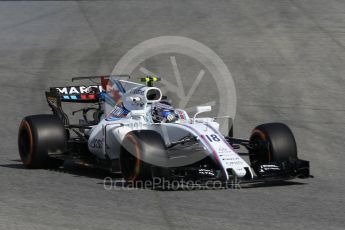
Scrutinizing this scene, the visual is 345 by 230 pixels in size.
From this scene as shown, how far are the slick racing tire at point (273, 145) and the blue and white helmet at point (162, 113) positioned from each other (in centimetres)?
141

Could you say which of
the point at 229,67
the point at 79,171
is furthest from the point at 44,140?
the point at 229,67

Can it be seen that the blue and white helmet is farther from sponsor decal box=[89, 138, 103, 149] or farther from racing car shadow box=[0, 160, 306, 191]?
racing car shadow box=[0, 160, 306, 191]

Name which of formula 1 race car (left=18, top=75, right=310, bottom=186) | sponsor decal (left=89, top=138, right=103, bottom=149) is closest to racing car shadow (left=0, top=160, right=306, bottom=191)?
formula 1 race car (left=18, top=75, right=310, bottom=186)

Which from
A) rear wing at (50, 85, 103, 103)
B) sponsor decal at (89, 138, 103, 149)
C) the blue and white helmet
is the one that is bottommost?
sponsor decal at (89, 138, 103, 149)

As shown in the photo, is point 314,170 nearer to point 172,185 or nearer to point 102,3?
point 172,185

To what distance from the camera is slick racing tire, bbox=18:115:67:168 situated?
45.2 feet

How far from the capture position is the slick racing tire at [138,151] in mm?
11727

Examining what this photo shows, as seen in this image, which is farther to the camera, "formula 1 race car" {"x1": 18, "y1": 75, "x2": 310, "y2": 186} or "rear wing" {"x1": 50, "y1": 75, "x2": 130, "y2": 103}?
"rear wing" {"x1": 50, "y1": 75, "x2": 130, "y2": 103}

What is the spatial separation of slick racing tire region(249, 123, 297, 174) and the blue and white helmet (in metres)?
1.41

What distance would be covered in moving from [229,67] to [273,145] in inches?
419

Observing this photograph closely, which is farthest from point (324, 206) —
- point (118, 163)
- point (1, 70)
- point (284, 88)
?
point (1, 70)

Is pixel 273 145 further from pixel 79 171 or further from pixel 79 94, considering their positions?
pixel 79 94

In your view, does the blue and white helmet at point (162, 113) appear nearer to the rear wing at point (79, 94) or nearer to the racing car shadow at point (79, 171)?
the racing car shadow at point (79, 171)

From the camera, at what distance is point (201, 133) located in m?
12.3
